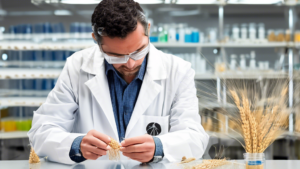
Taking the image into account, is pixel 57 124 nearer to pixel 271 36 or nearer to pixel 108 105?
pixel 108 105

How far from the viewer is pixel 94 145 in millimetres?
832

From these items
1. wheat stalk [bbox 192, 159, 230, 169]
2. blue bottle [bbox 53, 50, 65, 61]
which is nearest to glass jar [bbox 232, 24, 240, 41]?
blue bottle [bbox 53, 50, 65, 61]

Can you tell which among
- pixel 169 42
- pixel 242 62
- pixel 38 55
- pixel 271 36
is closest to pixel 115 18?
pixel 169 42

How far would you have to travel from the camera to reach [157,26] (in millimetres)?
3305

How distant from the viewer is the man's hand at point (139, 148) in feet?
2.66

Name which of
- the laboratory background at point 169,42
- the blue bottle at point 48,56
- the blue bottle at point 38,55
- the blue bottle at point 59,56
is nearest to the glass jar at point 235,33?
the laboratory background at point 169,42

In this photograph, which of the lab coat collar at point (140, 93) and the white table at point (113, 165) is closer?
the white table at point (113, 165)

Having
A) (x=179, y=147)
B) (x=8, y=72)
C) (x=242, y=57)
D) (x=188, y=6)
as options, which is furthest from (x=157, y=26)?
(x=179, y=147)

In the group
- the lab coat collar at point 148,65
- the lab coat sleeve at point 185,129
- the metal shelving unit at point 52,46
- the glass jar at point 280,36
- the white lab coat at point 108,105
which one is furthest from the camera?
the glass jar at point 280,36

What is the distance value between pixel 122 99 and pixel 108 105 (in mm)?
66

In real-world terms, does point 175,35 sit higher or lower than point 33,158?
higher

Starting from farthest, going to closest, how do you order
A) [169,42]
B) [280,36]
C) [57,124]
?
1. [280,36]
2. [169,42]
3. [57,124]

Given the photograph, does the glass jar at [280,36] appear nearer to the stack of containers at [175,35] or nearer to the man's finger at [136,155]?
the stack of containers at [175,35]

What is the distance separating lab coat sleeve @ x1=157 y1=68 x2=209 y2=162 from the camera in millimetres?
943
